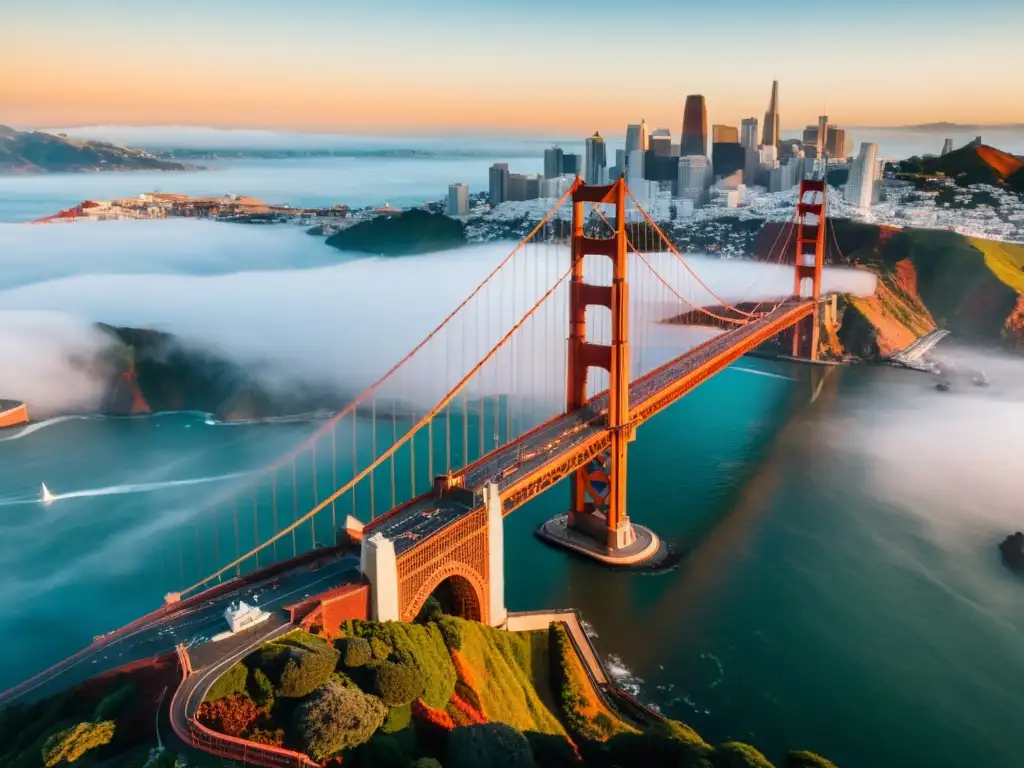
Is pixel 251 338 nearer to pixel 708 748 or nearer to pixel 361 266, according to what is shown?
pixel 361 266

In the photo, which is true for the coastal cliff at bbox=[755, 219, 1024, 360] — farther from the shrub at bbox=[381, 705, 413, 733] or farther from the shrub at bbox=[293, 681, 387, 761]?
the shrub at bbox=[293, 681, 387, 761]

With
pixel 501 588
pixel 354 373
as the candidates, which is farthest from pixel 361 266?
pixel 501 588

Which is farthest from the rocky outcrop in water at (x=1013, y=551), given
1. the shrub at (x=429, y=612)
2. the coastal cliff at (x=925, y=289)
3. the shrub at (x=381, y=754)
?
the coastal cliff at (x=925, y=289)

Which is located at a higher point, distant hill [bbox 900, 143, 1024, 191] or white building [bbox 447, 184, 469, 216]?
distant hill [bbox 900, 143, 1024, 191]

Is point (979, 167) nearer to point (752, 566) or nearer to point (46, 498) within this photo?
point (752, 566)

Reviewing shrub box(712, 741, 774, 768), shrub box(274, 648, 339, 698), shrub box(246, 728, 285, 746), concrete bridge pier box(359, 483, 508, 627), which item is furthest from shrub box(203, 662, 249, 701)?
shrub box(712, 741, 774, 768)

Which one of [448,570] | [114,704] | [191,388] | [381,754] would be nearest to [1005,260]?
[191,388]
